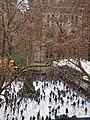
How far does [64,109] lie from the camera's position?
20.3m

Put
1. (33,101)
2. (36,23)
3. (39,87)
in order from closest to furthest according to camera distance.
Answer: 1. (36,23)
2. (33,101)
3. (39,87)

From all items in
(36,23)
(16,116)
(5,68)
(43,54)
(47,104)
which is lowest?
(5,68)

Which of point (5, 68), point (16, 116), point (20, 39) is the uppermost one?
point (20, 39)

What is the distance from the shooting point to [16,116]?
61.0ft

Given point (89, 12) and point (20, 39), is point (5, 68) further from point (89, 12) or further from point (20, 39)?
point (20, 39)

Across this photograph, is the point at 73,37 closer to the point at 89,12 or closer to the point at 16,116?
the point at 89,12

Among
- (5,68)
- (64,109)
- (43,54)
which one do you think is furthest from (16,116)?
(43,54)

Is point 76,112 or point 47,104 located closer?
point 76,112

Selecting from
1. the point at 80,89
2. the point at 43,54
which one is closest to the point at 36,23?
the point at 80,89

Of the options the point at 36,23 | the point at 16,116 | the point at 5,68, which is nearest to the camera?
the point at 5,68

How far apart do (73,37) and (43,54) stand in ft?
68.1

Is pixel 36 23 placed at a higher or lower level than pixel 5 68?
higher

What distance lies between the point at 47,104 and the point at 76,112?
2.31 meters

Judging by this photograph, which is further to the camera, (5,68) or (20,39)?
(20,39)
